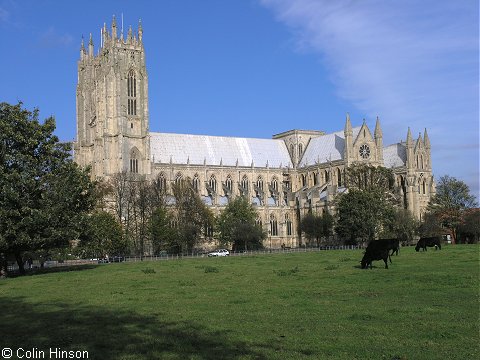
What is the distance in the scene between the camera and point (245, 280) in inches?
1220

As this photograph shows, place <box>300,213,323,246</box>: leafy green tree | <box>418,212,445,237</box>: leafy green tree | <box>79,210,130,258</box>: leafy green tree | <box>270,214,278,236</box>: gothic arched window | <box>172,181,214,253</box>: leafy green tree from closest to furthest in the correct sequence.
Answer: <box>79,210,130,258</box>: leafy green tree, <box>172,181,214,253</box>: leafy green tree, <box>418,212,445,237</box>: leafy green tree, <box>300,213,323,246</box>: leafy green tree, <box>270,214,278,236</box>: gothic arched window

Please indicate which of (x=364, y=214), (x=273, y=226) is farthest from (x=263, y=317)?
(x=273, y=226)

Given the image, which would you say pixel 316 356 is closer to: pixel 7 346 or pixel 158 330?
pixel 158 330

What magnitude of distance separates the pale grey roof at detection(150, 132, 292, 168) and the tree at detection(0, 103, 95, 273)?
6946 centimetres

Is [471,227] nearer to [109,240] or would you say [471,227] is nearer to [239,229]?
[239,229]

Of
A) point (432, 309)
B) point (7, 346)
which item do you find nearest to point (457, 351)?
point (432, 309)

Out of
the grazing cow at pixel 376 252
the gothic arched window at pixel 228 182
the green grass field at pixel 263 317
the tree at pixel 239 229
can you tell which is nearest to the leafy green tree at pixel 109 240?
the tree at pixel 239 229

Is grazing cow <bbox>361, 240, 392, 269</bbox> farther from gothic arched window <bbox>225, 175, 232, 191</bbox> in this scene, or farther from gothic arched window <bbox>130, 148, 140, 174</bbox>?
gothic arched window <bbox>225, 175, 232, 191</bbox>

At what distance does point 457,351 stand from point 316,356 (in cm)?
287

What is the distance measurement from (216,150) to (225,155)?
6.44 ft

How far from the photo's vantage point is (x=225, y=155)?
128750 millimetres

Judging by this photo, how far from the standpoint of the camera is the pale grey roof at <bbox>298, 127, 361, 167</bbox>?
127m

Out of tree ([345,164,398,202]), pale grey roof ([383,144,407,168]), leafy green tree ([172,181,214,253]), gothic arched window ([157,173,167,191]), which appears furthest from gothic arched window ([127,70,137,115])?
pale grey roof ([383,144,407,168])

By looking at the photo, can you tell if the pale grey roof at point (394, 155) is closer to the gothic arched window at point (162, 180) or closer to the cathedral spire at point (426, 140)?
the cathedral spire at point (426, 140)
